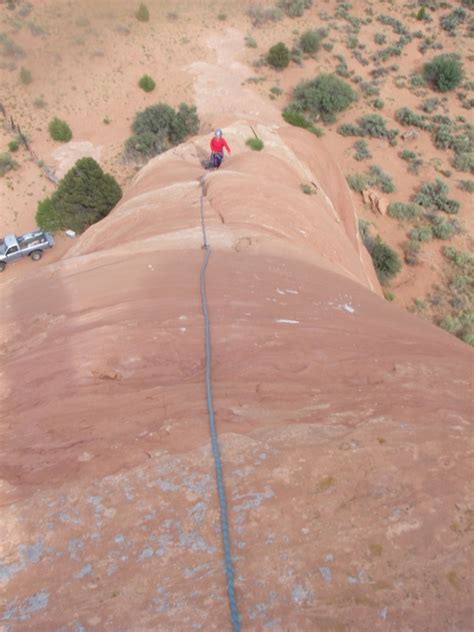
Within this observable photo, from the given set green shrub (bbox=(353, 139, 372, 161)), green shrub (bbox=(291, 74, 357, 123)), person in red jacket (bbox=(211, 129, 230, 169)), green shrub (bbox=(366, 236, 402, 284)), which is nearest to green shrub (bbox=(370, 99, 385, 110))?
green shrub (bbox=(291, 74, 357, 123))

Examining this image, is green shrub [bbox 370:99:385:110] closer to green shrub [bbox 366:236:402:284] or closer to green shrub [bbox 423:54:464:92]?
green shrub [bbox 423:54:464:92]

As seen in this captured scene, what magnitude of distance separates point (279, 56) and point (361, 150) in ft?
29.1

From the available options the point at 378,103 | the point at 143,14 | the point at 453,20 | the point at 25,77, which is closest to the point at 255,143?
the point at 378,103

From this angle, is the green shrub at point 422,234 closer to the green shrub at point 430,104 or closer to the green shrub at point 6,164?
the green shrub at point 430,104

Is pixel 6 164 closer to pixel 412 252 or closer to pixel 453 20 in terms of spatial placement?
pixel 412 252

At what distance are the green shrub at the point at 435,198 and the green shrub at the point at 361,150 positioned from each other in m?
3.53

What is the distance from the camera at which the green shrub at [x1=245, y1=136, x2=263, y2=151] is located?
1543cm

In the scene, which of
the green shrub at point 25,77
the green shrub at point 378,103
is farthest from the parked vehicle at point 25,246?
the green shrub at point 378,103

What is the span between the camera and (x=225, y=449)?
11.3 feet

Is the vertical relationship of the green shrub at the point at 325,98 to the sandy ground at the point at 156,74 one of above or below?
below

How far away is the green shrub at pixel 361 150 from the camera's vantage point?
846 inches

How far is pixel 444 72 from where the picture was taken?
23672mm

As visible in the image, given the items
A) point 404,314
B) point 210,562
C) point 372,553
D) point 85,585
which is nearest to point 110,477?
point 85,585

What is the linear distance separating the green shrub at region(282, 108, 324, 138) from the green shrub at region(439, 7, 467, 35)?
12.8 m
